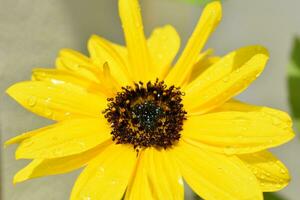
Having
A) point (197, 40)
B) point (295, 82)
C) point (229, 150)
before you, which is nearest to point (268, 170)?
point (229, 150)

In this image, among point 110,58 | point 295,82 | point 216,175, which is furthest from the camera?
point 295,82

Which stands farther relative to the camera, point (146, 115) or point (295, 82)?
point (295, 82)

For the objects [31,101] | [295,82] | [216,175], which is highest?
[295,82]

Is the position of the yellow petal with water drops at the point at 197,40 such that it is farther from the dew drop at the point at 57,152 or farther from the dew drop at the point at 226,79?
the dew drop at the point at 57,152

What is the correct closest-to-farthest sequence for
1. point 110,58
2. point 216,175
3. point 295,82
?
1. point 216,175
2. point 110,58
3. point 295,82

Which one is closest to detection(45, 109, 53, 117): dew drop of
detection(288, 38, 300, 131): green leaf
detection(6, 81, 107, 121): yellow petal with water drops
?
detection(6, 81, 107, 121): yellow petal with water drops

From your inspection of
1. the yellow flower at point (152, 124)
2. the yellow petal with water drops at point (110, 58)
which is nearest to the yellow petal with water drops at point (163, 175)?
the yellow flower at point (152, 124)

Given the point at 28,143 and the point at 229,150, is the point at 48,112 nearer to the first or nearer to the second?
the point at 28,143
